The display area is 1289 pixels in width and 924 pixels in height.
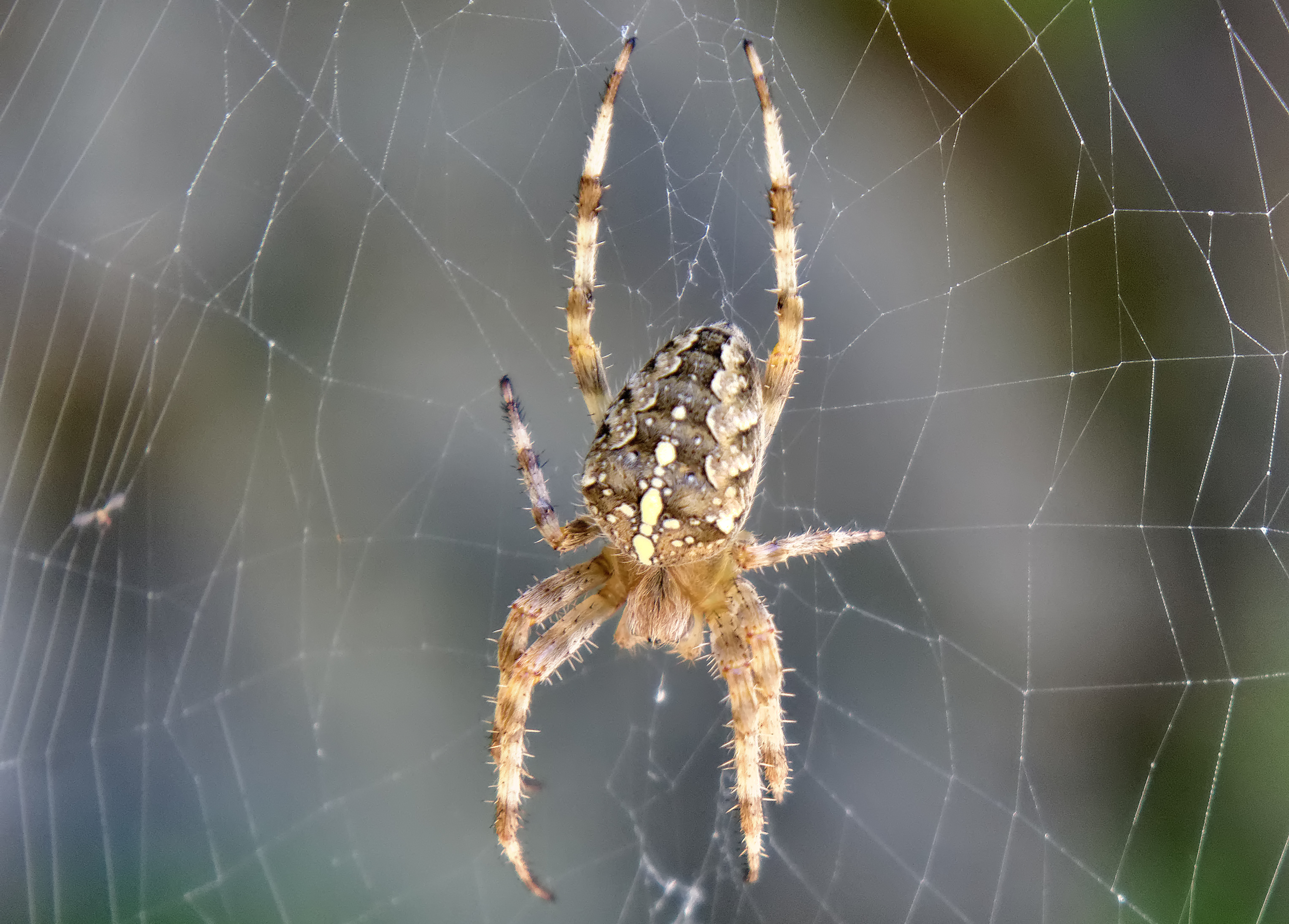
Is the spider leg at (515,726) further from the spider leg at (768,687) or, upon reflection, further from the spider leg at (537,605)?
the spider leg at (768,687)

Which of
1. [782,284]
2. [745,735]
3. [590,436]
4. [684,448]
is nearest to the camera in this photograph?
[684,448]

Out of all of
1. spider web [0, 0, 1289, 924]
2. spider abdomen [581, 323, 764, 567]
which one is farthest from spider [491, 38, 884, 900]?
spider web [0, 0, 1289, 924]

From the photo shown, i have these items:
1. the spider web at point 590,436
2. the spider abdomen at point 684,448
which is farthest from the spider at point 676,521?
the spider web at point 590,436

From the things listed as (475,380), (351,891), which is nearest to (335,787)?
(351,891)

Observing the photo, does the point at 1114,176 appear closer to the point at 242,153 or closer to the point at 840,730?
the point at 840,730

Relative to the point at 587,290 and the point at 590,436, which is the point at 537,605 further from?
the point at 590,436

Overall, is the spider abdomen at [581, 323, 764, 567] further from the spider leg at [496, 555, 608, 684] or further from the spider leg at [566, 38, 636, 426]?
the spider leg at [496, 555, 608, 684]

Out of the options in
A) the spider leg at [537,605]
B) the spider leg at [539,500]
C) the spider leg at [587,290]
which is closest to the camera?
the spider leg at [587,290]

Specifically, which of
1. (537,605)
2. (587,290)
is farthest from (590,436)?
(587,290)
